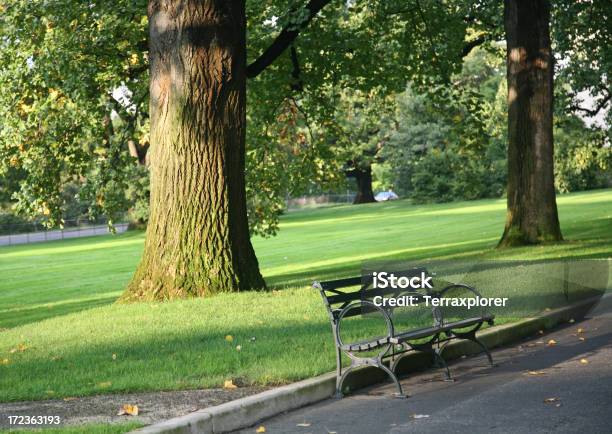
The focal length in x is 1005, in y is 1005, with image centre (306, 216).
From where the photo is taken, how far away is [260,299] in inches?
563

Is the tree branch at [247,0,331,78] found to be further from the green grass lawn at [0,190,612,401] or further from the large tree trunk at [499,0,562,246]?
the large tree trunk at [499,0,562,246]

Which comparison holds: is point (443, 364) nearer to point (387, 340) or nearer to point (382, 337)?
point (382, 337)

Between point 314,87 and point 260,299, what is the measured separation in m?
11.2

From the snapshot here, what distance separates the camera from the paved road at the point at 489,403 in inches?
294

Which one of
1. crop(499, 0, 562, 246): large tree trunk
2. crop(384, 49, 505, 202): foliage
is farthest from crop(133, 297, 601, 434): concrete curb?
crop(384, 49, 505, 202): foliage

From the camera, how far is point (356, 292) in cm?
960

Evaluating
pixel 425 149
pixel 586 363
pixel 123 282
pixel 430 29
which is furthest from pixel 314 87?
pixel 425 149

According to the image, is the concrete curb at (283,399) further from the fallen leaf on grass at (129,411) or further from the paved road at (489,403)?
the fallen leaf on grass at (129,411)

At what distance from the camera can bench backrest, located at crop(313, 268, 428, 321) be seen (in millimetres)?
9133

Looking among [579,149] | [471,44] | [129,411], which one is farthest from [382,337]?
[579,149]

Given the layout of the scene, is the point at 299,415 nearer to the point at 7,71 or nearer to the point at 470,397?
the point at 470,397

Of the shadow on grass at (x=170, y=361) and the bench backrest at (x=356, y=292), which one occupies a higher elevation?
the bench backrest at (x=356, y=292)

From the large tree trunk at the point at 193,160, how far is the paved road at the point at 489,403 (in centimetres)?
562

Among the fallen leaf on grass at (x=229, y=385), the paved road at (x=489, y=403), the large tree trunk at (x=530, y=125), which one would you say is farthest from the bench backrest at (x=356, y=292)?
the large tree trunk at (x=530, y=125)
